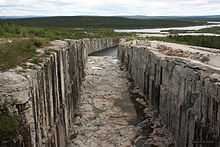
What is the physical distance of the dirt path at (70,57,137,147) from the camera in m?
14.3

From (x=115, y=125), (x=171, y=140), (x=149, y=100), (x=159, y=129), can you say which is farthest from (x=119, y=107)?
(x=171, y=140)

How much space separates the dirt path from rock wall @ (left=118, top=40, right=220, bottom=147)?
69.7 inches

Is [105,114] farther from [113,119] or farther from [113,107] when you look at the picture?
[113,107]

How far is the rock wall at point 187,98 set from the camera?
31.5 feet

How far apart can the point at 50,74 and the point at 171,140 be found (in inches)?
222

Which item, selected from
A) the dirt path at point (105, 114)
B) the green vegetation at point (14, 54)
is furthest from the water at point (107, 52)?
the green vegetation at point (14, 54)

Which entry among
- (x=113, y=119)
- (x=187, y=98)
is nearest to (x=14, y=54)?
(x=187, y=98)

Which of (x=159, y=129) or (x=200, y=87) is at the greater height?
(x=200, y=87)

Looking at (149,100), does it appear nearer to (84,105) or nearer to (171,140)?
(84,105)

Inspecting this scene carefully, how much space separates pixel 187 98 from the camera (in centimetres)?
1162

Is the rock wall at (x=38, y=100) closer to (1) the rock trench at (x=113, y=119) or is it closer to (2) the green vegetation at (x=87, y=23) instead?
(1) the rock trench at (x=113, y=119)

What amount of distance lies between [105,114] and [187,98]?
267 inches

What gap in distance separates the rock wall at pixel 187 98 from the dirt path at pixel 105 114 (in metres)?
1.77

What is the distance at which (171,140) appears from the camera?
13609 millimetres
